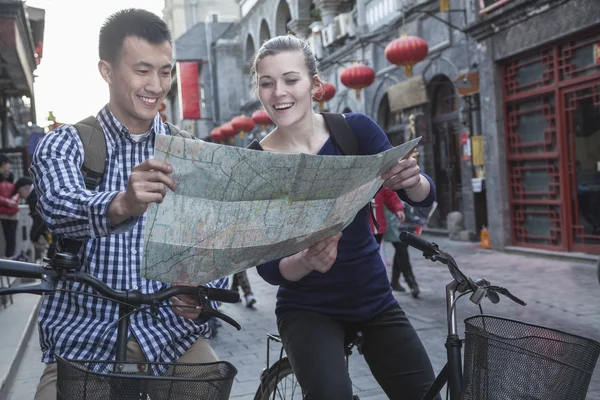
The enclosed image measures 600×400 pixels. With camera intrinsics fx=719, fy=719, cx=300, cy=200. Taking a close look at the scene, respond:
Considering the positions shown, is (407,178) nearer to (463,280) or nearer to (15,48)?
(463,280)

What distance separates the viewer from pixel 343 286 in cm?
258

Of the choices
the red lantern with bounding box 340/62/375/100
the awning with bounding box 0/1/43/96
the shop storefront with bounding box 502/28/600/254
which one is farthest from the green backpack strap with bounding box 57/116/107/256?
the red lantern with bounding box 340/62/375/100

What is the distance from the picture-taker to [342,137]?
2.64 meters

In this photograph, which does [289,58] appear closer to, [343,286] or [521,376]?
[343,286]

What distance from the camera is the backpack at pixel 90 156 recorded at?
2.09m

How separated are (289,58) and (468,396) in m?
1.32

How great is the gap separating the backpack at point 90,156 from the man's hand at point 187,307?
323mm

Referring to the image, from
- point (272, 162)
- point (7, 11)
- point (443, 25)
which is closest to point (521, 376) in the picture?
point (272, 162)

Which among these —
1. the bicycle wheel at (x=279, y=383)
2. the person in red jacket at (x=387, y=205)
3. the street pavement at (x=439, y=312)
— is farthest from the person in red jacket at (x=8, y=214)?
the bicycle wheel at (x=279, y=383)

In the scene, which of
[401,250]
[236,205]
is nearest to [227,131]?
[401,250]

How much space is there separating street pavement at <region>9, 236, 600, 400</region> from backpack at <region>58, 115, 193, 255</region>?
3.29 meters

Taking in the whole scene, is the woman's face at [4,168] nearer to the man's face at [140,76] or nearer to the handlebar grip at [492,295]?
the man's face at [140,76]

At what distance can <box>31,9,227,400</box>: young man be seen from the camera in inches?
79.9

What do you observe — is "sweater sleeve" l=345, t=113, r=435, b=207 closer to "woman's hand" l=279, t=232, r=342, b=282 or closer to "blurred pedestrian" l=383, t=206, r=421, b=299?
"woman's hand" l=279, t=232, r=342, b=282
